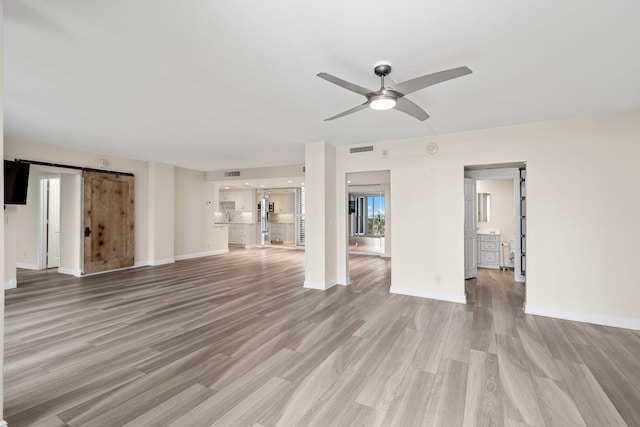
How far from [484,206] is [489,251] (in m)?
1.19

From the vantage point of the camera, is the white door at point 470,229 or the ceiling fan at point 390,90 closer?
the ceiling fan at point 390,90

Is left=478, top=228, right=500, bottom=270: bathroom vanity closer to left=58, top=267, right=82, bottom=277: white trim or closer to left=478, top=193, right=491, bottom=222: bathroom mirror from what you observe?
left=478, top=193, right=491, bottom=222: bathroom mirror

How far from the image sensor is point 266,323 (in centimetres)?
355

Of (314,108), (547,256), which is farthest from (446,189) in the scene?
(314,108)

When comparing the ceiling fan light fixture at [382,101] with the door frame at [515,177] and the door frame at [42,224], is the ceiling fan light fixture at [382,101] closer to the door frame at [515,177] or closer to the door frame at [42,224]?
the door frame at [515,177]

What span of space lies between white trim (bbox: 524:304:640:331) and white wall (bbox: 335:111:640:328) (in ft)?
0.03

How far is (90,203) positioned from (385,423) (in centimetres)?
719

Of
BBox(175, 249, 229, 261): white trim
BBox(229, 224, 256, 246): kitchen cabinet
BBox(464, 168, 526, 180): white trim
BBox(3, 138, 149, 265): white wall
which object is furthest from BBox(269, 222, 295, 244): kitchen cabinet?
BBox(464, 168, 526, 180): white trim

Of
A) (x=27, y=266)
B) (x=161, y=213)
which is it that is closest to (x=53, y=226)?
(x=27, y=266)

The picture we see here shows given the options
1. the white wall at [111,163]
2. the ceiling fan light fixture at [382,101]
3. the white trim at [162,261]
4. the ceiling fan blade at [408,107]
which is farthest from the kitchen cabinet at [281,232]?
the ceiling fan light fixture at [382,101]

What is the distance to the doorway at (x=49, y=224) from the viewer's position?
7.02 meters

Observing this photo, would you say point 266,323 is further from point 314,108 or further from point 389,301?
point 314,108

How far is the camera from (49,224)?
23.7 ft

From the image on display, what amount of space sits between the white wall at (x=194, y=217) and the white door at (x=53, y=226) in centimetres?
268
